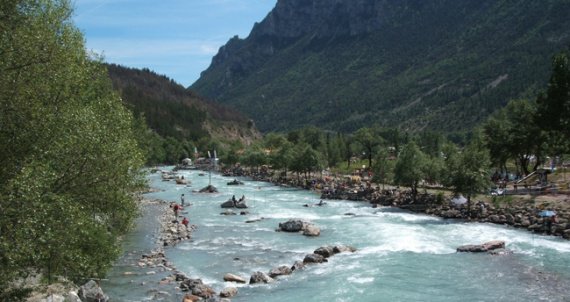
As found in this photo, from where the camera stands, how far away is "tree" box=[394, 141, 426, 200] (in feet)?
222

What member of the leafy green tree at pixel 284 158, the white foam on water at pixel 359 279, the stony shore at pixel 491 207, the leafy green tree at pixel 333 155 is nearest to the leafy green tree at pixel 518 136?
the stony shore at pixel 491 207

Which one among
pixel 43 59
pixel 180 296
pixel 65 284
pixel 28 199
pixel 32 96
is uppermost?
pixel 43 59

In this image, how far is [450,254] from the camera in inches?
1512

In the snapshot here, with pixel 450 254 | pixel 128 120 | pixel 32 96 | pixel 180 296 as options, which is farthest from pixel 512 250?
pixel 32 96

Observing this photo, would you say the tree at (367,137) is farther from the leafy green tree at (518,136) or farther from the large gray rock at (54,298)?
the large gray rock at (54,298)

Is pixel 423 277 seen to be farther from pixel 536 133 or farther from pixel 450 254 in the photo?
pixel 536 133

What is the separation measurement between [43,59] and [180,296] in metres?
16.1

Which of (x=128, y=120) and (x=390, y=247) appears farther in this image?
(x=390, y=247)

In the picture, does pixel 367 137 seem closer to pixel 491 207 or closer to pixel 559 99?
pixel 559 99

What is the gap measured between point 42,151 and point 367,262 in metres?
25.6

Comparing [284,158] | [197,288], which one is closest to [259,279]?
[197,288]

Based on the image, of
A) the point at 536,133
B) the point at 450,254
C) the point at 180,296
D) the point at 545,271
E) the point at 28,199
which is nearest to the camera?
the point at 28,199

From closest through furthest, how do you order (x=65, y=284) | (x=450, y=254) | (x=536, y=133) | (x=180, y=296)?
(x=65, y=284), (x=180, y=296), (x=450, y=254), (x=536, y=133)

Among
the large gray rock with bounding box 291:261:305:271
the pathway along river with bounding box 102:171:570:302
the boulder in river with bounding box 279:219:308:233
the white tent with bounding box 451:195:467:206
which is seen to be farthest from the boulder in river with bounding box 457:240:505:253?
the white tent with bounding box 451:195:467:206
